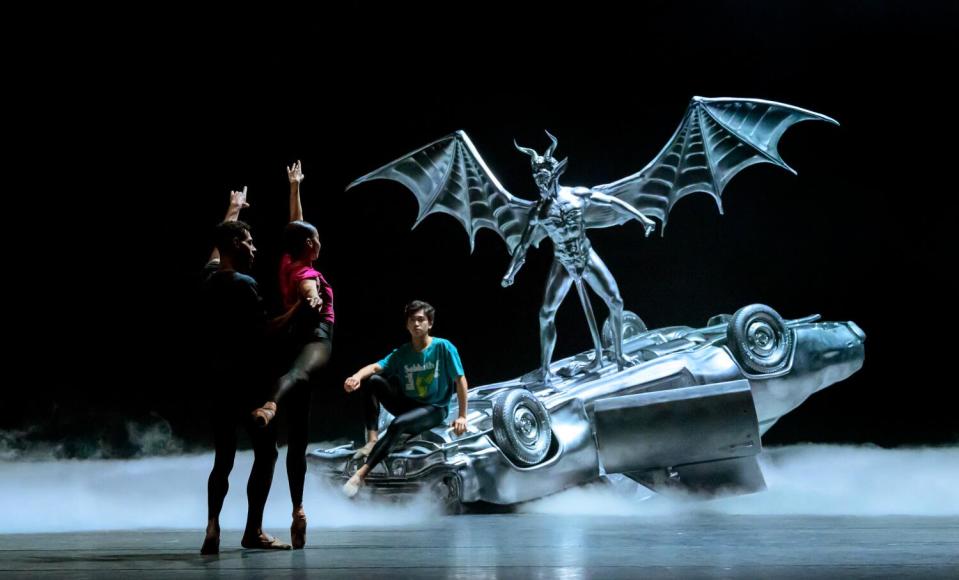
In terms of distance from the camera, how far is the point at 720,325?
6.51 meters

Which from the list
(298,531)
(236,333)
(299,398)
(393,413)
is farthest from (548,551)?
(393,413)

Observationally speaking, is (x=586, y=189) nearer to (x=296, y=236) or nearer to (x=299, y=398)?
(x=296, y=236)

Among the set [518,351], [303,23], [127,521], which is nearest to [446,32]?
[303,23]

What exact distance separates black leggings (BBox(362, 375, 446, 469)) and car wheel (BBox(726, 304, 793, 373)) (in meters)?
1.91

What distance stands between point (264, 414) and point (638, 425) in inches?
106

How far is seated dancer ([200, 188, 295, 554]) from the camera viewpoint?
11.1 feet

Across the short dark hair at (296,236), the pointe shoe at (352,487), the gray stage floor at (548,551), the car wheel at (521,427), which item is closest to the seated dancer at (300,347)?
the short dark hair at (296,236)

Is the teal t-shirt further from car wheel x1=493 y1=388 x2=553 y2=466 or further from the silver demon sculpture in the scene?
the silver demon sculpture

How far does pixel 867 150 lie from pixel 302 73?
4.49 m

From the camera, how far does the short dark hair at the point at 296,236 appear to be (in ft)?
11.9

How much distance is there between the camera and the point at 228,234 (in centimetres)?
349

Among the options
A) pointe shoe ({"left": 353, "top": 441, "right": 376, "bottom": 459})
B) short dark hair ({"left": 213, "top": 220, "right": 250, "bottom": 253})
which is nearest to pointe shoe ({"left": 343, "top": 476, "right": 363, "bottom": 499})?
pointe shoe ({"left": 353, "top": 441, "right": 376, "bottom": 459})

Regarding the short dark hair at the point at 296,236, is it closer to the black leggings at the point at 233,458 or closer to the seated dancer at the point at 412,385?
the black leggings at the point at 233,458

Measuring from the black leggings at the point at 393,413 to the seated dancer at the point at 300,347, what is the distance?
1.56 m
